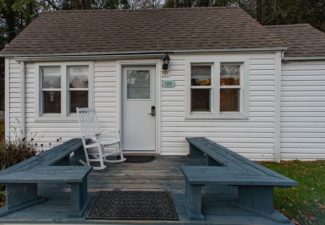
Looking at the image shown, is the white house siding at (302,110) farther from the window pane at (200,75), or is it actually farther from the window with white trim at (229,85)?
the window pane at (200,75)

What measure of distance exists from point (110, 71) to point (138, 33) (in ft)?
4.47

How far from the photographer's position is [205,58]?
6.43 metres

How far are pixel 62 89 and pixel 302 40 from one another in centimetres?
641

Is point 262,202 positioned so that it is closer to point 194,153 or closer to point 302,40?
point 194,153

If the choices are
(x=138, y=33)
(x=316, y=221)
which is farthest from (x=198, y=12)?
(x=316, y=221)

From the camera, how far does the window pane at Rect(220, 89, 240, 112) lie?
6.51m

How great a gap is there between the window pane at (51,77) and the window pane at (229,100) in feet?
13.2

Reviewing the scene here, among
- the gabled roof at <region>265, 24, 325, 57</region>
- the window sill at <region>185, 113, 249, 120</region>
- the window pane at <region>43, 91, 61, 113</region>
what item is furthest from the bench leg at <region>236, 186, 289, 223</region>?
the window pane at <region>43, 91, 61, 113</region>

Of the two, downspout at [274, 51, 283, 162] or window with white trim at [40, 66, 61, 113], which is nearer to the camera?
downspout at [274, 51, 283, 162]

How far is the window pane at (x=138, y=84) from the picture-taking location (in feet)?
21.8

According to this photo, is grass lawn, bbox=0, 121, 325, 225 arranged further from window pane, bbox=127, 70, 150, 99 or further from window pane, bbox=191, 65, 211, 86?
window pane, bbox=127, 70, 150, 99

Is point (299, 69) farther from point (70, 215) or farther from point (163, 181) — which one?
point (70, 215)

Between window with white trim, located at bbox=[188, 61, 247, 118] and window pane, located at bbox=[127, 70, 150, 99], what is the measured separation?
1085 mm

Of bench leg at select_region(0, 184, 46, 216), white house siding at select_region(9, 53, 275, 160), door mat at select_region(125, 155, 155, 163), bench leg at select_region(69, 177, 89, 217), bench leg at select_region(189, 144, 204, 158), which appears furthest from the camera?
white house siding at select_region(9, 53, 275, 160)
